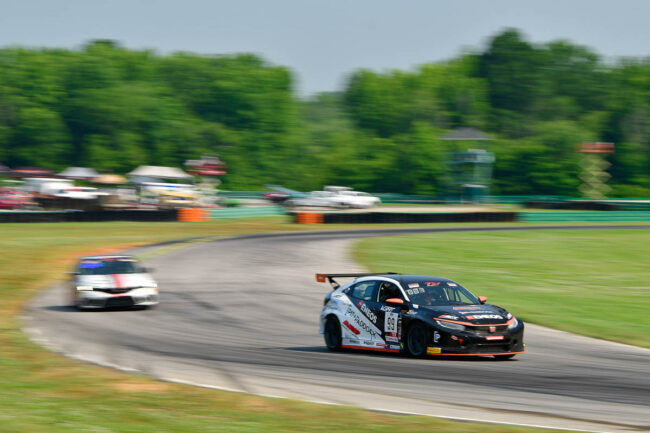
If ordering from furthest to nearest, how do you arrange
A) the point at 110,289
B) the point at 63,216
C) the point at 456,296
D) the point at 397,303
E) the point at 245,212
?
the point at 245,212 → the point at 63,216 → the point at 110,289 → the point at 456,296 → the point at 397,303

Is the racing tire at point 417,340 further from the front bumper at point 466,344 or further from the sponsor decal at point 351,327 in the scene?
the sponsor decal at point 351,327

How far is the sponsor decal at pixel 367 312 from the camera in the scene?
13539 mm

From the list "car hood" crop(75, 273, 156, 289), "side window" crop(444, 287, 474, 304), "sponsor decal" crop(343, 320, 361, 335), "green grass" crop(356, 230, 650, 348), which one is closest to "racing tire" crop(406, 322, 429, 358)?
"side window" crop(444, 287, 474, 304)

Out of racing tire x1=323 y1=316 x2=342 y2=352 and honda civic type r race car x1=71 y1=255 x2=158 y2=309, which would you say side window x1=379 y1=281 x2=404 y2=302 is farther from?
honda civic type r race car x1=71 y1=255 x2=158 y2=309

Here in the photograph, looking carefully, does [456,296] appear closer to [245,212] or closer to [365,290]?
[365,290]

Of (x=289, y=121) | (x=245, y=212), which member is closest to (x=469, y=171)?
(x=245, y=212)

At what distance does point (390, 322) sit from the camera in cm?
1324

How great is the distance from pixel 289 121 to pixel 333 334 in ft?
391

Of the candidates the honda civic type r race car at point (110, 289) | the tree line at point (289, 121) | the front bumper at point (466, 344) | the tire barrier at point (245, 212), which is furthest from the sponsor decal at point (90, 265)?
the tree line at point (289, 121)

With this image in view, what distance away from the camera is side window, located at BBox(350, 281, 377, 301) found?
13901mm

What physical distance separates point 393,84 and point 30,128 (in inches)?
2268

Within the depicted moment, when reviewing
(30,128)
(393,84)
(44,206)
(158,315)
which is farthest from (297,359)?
(393,84)

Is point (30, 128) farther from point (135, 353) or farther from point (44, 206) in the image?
point (135, 353)

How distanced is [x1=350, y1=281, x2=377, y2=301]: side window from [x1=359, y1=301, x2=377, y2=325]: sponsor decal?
121mm
